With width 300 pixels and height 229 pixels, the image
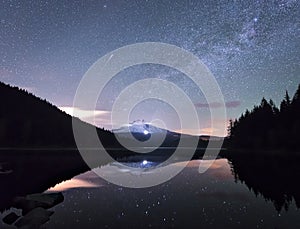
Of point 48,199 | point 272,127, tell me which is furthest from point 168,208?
point 272,127

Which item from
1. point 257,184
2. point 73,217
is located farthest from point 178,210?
point 257,184

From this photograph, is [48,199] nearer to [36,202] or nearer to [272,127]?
[36,202]

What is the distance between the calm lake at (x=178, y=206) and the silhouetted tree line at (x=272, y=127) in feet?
205

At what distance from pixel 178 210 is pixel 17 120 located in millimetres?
188700

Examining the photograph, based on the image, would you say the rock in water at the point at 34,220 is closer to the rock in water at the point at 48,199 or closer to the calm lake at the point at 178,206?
the calm lake at the point at 178,206

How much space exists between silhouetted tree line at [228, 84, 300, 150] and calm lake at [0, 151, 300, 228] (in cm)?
6260

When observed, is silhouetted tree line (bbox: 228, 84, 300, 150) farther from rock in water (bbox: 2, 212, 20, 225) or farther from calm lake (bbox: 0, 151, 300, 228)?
rock in water (bbox: 2, 212, 20, 225)

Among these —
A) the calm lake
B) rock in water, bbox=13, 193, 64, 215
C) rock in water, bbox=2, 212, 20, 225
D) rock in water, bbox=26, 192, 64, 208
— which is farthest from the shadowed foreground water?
rock in water, bbox=2, 212, 20, 225

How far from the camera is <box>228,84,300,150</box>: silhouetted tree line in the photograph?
9412 centimetres

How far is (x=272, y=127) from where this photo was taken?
106 metres

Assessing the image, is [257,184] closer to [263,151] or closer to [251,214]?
[251,214]

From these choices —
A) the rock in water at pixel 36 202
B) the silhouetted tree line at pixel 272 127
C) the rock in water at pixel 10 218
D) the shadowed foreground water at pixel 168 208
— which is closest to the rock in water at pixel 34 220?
the shadowed foreground water at pixel 168 208

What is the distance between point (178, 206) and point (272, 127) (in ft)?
304

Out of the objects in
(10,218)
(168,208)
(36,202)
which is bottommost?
(10,218)
